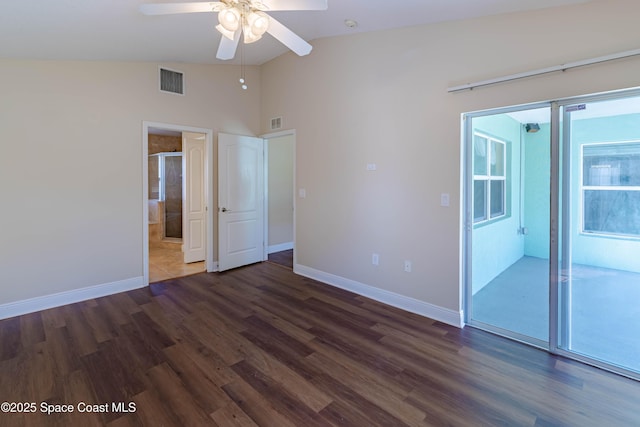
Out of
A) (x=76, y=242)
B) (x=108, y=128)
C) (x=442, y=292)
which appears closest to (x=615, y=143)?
(x=442, y=292)

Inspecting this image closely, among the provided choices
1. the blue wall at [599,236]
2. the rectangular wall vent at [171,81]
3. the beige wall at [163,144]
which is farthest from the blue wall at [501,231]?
the beige wall at [163,144]

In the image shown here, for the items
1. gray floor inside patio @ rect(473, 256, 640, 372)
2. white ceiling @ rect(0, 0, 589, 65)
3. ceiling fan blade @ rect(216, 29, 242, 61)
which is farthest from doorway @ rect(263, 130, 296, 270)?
gray floor inside patio @ rect(473, 256, 640, 372)

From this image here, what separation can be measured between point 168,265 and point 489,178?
4.87m

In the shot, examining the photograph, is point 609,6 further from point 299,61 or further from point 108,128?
point 108,128

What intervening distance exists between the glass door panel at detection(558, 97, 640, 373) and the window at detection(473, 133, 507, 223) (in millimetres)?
726

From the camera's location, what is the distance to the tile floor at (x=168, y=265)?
14.1 ft

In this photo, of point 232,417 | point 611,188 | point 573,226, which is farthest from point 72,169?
point 611,188

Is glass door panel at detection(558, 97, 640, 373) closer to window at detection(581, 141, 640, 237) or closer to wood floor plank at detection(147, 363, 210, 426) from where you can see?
window at detection(581, 141, 640, 237)

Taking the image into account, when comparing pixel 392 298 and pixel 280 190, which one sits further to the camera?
pixel 280 190

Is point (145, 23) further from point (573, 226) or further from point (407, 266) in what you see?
point (573, 226)

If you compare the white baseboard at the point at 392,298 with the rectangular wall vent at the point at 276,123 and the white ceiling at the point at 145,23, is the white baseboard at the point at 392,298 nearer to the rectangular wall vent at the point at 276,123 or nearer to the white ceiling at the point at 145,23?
the rectangular wall vent at the point at 276,123

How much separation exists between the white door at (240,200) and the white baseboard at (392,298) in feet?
3.68

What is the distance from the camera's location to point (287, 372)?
2.09m

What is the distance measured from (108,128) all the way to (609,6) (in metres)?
4.78
